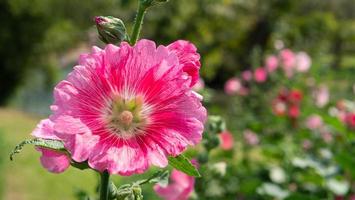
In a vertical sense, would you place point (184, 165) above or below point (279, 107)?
below

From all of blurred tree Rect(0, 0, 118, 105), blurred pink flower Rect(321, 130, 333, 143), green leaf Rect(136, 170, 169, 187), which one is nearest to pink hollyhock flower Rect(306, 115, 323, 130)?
blurred pink flower Rect(321, 130, 333, 143)

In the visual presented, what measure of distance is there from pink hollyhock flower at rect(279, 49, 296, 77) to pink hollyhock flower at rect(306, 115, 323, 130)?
316mm

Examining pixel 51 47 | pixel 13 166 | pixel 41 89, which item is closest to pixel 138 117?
pixel 13 166

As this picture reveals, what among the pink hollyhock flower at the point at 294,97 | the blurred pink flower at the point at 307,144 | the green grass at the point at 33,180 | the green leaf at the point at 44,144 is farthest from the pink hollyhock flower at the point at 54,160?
the green grass at the point at 33,180

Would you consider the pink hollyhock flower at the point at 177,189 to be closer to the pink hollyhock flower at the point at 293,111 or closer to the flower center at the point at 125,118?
the flower center at the point at 125,118

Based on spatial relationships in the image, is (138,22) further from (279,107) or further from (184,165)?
(279,107)

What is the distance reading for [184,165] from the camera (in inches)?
41.9

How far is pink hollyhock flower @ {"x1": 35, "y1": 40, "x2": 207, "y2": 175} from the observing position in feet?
3.31

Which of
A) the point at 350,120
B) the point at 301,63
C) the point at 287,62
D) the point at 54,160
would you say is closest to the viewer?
the point at 54,160

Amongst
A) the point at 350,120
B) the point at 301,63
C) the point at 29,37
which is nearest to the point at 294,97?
the point at 301,63

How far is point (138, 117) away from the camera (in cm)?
110

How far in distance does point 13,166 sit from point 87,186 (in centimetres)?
117

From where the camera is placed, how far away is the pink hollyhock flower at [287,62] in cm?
445

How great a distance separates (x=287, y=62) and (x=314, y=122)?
417 mm
